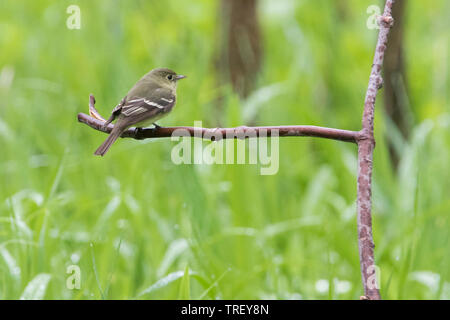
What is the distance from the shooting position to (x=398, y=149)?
4.28 m

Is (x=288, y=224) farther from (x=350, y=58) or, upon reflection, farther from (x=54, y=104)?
(x=350, y=58)

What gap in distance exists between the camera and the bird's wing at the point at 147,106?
2.01m

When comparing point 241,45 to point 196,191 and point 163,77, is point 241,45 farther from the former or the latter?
point 163,77

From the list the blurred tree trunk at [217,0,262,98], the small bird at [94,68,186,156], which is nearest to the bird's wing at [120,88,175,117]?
the small bird at [94,68,186,156]

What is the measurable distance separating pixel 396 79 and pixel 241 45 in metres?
1.28

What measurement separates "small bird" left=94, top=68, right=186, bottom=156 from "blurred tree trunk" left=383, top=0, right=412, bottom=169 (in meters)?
1.98

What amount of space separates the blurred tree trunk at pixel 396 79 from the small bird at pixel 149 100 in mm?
1979

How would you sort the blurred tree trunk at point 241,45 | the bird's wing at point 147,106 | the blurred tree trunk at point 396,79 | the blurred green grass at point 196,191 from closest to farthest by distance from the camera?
the bird's wing at point 147,106
the blurred green grass at point 196,191
the blurred tree trunk at point 396,79
the blurred tree trunk at point 241,45

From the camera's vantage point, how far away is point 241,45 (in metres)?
4.80

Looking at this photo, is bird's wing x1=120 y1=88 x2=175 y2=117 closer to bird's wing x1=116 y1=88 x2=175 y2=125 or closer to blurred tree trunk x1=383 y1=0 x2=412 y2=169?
bird's wing x1=116 y1=88 x2=175 y2=125
